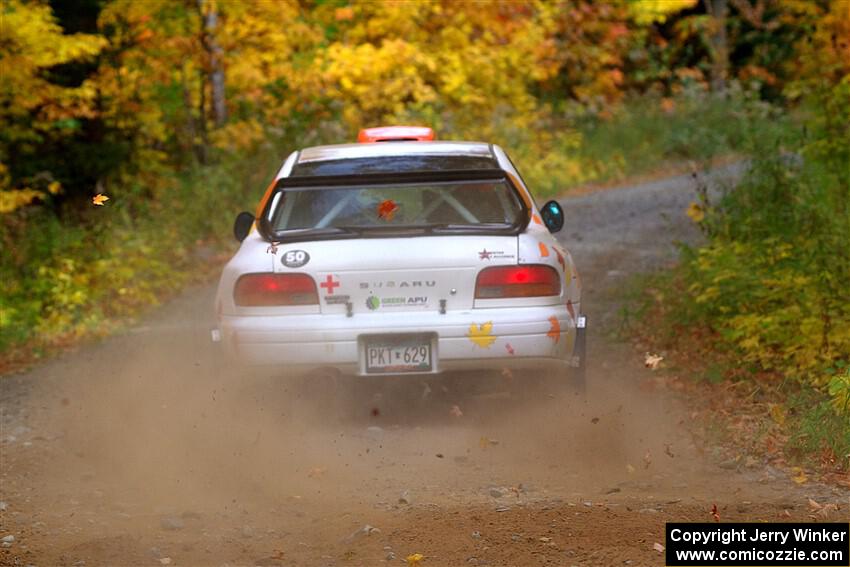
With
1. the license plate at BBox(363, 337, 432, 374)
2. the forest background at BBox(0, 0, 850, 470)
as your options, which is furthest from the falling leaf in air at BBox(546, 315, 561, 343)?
the forest background at BBox(0, 0, 850, 470)

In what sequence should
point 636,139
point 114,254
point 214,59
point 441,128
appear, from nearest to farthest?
point 114,254 → point 214,59 → point 441,128 → point 636,139

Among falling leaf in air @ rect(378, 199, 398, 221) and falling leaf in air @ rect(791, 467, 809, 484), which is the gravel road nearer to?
falling leaf in air @ rect(791, 467, 809, 484)

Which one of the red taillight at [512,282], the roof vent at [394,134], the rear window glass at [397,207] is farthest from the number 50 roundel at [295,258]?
the roof vent at [394,134]

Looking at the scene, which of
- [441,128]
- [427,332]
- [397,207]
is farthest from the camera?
[441,128]

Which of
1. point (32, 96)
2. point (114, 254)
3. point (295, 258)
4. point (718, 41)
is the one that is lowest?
point (114, 254)

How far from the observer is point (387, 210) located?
25.2ft

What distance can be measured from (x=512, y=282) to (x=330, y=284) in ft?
3.28

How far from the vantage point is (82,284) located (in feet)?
41.3

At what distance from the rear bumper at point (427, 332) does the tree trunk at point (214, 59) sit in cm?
1105

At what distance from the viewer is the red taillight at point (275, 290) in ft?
23.1

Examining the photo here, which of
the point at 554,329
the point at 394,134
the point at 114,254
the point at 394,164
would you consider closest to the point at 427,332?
the point at 554,329

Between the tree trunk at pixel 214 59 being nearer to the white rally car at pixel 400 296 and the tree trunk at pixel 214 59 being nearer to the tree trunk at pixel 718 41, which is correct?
the white rally car at pixel 400 296

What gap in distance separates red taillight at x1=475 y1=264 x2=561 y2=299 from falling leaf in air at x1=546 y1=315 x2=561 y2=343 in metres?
0.15

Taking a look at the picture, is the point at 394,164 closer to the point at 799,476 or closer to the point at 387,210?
the point at 387,210
